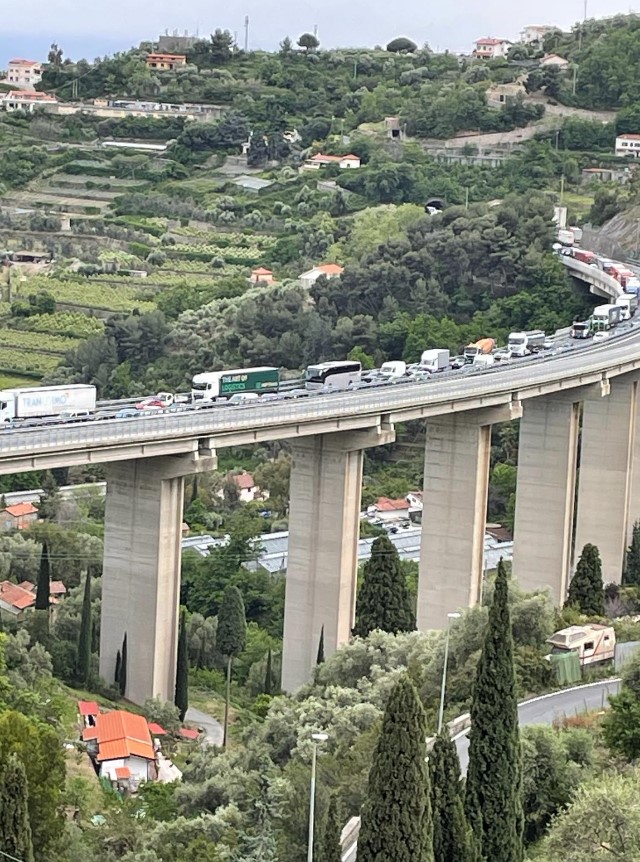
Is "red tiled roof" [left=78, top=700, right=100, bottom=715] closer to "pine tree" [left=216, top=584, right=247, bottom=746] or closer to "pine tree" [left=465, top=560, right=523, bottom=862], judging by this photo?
"pine tree" [left=216, top=584, right=247, bottom=746]

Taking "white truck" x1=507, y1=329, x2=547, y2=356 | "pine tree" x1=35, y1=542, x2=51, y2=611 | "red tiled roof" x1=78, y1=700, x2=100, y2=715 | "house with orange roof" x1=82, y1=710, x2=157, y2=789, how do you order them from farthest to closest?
"white truck" x1=507, y1=329, x2=547, y2=356, "pine tree" x1=35, y1=542, x2=51, y2=611, "red tiled roof" x1=78, y1=700, x2=100, y2=715, "house with orange roof" x1=82, y1=710, x2=157, y2=789

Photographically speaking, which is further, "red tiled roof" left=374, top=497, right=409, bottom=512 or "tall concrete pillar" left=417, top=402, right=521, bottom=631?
"red tiled roof" left=374, top=497, right=409, bottom=512

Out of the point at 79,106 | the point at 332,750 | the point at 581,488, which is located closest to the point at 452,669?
the point at 332,750

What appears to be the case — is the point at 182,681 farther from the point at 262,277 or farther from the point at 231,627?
the point at 262,277

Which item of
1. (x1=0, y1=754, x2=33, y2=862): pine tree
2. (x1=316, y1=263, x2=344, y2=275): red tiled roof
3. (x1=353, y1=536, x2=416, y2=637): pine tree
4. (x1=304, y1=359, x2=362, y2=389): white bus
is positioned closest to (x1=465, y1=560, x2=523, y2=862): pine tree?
(x1=0, y1=754, x2=33, y2=862): pine tree

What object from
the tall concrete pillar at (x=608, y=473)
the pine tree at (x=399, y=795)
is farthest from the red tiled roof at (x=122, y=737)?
the tall concrete pillar at (x=608, y=473)

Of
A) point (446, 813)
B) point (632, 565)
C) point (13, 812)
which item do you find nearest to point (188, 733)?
point (446, 813)

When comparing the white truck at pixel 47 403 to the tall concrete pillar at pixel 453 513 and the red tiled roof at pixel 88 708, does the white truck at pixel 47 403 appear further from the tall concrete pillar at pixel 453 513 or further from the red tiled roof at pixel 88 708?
the tall concrete pillar at pixel 453 513
